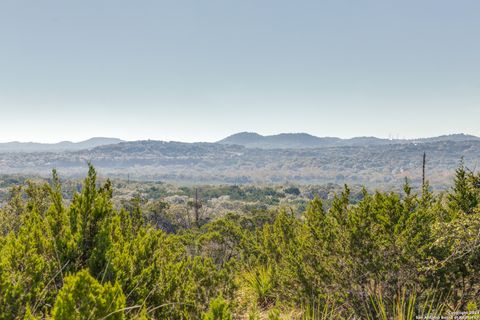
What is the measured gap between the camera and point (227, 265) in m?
7.49

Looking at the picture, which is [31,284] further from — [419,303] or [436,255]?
[436,255]

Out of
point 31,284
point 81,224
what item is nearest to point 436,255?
point 81,224

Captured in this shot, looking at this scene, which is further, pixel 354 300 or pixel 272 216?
pixel 272 216

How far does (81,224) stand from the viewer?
4938 mm

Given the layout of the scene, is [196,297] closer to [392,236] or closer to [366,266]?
[366,266]

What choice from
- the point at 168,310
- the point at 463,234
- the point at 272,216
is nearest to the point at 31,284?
the point at 168,310

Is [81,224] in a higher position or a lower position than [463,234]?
higher

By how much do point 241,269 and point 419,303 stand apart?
20.5 feet

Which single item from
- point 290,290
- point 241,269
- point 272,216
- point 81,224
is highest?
point 81,224

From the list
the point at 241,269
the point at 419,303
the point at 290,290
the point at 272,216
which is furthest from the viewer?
the point at 272,216

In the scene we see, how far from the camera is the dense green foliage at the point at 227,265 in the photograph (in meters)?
3.82

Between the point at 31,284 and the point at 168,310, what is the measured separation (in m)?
1.67

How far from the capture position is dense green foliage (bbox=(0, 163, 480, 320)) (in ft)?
12.5

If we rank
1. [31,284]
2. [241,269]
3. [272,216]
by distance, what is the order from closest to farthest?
[31,284] → [241,269] → [272,216]
